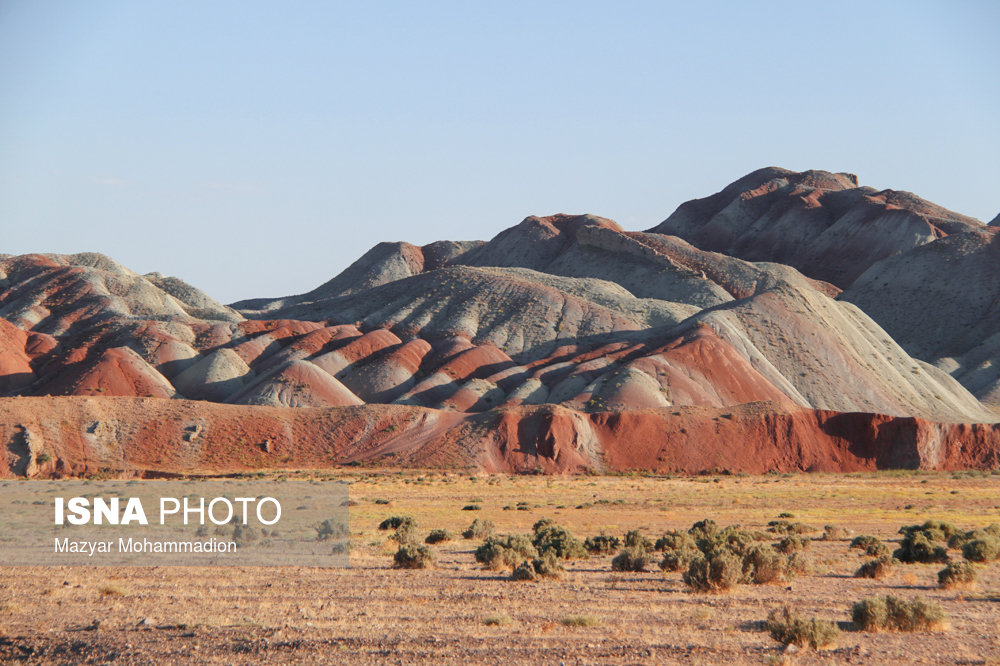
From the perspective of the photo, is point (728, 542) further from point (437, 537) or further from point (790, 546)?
point (437, 537)

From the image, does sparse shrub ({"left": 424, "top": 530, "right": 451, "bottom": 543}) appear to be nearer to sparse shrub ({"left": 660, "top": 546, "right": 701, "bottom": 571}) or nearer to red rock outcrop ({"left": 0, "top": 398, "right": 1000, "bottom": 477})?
sparse shrub ({"left": 660, "top": 546, "right": 701, "bottom": 571})

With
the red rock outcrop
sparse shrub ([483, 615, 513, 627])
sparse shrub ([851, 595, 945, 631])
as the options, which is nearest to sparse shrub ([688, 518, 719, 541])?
sparse shrub ([851, 595, 945, 631])

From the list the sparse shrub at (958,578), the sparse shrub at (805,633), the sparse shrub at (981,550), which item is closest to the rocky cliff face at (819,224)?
the sparse shrub at (981,550)

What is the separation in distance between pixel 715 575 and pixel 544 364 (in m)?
73.1

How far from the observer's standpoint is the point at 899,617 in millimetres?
15562

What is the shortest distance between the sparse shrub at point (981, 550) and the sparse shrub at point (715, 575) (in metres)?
8.09

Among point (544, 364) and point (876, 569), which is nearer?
point (876, 569)

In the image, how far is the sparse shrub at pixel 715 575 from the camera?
1909 cm

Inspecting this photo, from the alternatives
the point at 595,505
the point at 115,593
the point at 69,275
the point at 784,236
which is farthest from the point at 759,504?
the point at 784,236

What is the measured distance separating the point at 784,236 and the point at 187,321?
339ft

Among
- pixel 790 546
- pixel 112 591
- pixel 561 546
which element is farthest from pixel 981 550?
pixel 112 591

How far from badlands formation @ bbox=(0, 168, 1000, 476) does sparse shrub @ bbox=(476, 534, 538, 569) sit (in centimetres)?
3820

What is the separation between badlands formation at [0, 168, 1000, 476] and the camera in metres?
64.9

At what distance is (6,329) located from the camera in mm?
100812
